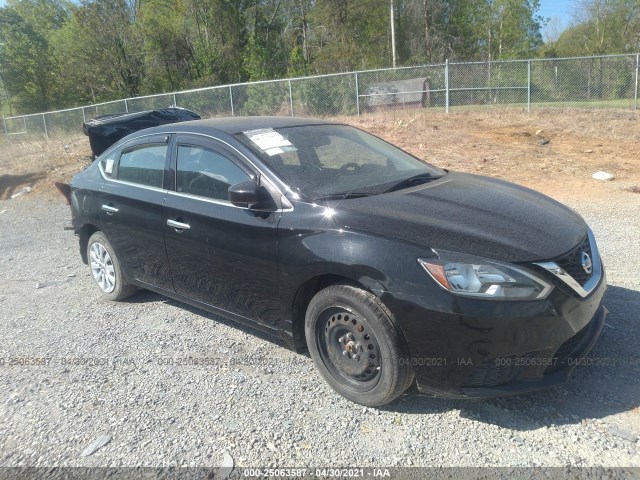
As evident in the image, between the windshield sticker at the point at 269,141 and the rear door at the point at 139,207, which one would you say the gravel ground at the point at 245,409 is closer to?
the rear door at the point at 139,207

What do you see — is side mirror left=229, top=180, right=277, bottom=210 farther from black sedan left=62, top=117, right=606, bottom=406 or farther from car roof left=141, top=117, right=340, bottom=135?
car roof left=141, top=117, right=340, bottom=135

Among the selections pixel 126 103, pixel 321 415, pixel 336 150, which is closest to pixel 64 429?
pixel 321 415

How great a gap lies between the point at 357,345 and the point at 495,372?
0.77 m

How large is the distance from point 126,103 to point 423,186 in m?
19.5

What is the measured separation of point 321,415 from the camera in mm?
3094

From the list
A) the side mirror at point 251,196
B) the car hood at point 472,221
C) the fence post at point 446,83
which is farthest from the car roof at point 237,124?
the fence post at point 446,83

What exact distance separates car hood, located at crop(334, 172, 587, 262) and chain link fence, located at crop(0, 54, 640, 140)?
1418 centimetres

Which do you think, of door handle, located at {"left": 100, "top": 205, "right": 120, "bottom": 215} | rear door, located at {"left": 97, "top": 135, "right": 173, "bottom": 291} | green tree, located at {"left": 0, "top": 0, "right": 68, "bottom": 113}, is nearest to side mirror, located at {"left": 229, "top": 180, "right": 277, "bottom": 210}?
rear door, located at {"left": 97, "top": 135, "right": 173, "bottom": 291}

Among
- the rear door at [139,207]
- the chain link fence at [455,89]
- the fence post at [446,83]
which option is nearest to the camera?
the rear door at [139,207]

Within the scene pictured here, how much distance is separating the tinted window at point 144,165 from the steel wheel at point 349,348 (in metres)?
2.01

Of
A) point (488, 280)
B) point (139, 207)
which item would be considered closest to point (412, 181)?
point (488, 280)

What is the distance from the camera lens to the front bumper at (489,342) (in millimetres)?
2654

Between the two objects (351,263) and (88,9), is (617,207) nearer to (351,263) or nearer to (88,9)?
(351,263)

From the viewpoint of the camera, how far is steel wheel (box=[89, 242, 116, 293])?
5047 millimetres
